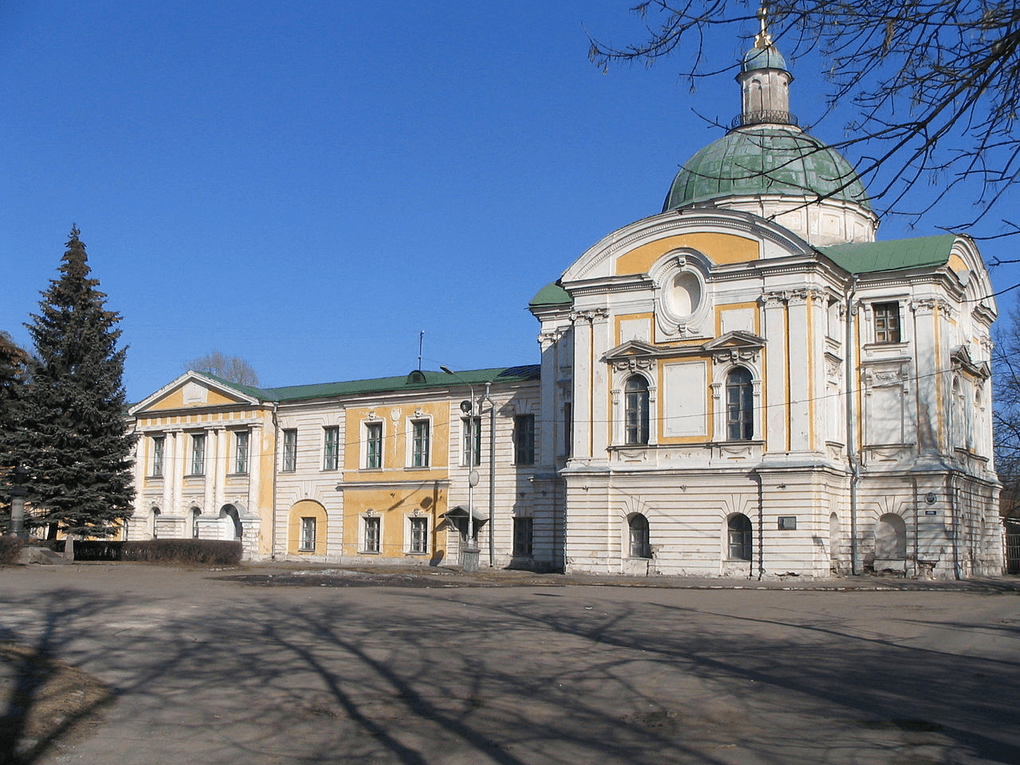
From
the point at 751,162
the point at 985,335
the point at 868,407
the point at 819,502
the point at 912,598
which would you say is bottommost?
the point at 912,598

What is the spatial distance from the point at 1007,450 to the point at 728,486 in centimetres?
1896

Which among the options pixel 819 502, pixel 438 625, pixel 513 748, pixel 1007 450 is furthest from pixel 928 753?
pixel 1007 450

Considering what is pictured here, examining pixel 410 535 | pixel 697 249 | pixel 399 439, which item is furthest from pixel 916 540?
pixel 399 439

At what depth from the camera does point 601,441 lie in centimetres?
3375

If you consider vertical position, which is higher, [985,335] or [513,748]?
[985,335]

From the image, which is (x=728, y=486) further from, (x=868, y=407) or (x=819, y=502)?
(x=868, y=407)

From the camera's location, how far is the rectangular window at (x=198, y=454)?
47.6 meters

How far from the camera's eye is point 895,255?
33656 millimetres

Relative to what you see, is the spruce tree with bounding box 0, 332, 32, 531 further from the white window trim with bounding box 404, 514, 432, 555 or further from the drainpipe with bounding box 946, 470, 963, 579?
the drainpipe with bounding box 946, 470, 963, 579

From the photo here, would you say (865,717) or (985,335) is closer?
(865,717)

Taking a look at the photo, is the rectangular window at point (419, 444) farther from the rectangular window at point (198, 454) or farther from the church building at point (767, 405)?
the rectangular window at point (198, 454)

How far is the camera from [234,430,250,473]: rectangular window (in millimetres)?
46219

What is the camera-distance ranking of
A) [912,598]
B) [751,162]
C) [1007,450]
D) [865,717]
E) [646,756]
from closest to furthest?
[646,756] → [865,717] → [912,598] → [751,162] → [1007,450]

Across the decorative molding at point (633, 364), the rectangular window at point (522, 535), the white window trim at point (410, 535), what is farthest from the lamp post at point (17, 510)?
the decorative molding at point (633, 364)
